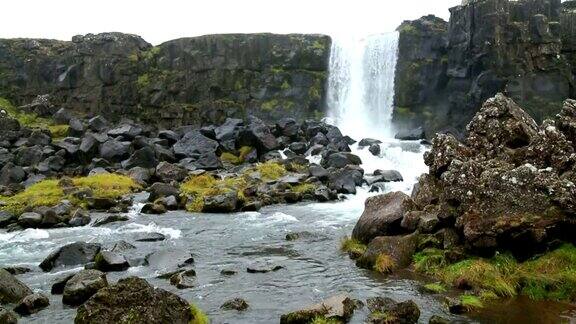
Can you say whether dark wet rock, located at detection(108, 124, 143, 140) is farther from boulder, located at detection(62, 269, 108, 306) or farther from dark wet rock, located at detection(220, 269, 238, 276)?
boulder, located at detection(62, 269, 108, 306)

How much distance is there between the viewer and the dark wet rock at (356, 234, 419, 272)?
52.4 ft

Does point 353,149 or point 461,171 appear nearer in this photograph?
point 461,171

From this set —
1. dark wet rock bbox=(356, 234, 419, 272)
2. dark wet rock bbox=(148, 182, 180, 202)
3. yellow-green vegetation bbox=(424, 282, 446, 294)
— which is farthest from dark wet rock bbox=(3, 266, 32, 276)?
dark wet rock bbox=(148, 182, 180, 202)

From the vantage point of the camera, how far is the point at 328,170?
3666 cm

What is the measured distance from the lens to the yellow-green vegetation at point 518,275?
42.4ft

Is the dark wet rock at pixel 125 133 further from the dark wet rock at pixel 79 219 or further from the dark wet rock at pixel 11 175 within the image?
the dark wet rock at pixel 79 219

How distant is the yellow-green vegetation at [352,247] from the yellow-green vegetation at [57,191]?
16694 mm

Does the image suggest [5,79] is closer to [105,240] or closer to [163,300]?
[105,240]

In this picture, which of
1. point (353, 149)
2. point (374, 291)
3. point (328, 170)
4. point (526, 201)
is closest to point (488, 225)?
point (526, 201)

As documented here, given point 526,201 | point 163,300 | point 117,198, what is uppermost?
point 526,201

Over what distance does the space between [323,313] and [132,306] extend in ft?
12.9

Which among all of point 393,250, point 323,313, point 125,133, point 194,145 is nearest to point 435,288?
point 393,250

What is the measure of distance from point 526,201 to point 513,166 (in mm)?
1542

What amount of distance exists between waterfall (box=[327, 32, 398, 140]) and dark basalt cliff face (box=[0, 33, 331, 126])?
3.15m
